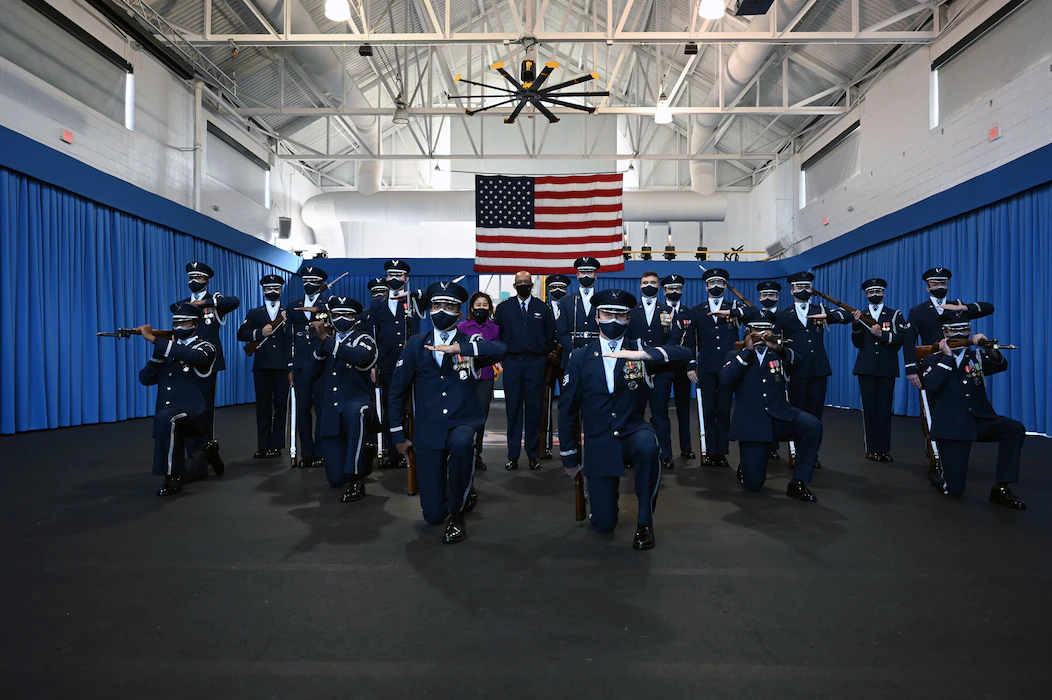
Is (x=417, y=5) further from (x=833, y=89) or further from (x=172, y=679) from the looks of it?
(x=172, y=679)

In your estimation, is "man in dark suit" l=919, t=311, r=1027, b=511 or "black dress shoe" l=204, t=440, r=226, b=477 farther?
"black dress shoe" l=204, t=440, r=226, b=477

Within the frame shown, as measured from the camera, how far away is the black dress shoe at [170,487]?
4680mm

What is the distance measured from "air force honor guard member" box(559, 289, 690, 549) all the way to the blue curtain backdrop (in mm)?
6976

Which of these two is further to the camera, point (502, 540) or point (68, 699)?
point (502, 540)

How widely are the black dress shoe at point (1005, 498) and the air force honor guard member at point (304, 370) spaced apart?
4.90m

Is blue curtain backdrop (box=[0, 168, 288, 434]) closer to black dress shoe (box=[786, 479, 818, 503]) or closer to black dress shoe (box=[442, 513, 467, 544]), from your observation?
black dress shoe (box=[442, 513, 467, 544])

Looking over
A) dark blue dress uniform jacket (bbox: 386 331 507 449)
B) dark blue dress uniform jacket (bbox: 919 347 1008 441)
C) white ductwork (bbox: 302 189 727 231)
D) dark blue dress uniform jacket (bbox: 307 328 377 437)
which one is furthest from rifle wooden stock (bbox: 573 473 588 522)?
white ductwork (bbox: 302 189 727 231)

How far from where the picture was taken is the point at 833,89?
13.1m

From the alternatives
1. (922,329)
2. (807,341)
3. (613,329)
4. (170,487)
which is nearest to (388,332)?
(170,487)

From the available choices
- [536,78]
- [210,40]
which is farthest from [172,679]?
[210,40]

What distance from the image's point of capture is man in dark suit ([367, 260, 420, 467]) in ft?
20.4

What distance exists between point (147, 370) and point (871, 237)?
11178 mm

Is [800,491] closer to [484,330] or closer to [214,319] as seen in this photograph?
[484,330]

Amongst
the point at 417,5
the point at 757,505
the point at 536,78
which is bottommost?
the point at 757,505
